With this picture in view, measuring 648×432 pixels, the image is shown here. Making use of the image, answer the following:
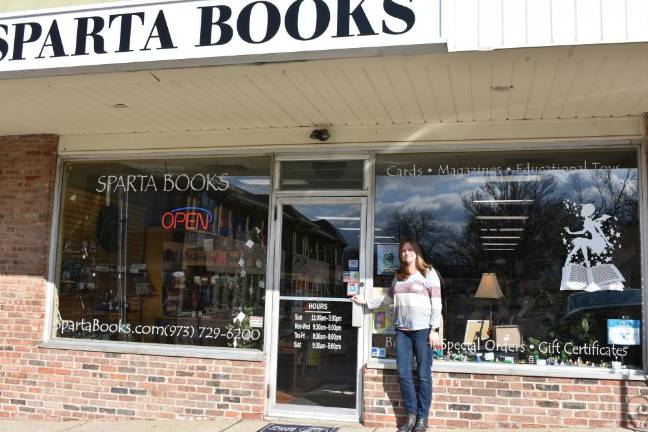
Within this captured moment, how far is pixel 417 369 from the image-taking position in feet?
19.2

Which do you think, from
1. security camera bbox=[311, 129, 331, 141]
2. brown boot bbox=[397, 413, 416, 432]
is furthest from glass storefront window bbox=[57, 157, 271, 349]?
brown boot bbox=[397, 413, 416, 432]

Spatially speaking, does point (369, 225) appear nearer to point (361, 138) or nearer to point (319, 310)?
point (361, 138)

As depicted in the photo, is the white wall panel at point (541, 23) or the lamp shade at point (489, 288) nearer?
the white wall panel at point (541, 23)

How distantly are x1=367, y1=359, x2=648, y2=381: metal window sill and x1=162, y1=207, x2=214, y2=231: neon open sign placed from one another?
2391 millimetres

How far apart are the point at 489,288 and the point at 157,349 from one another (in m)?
3.50

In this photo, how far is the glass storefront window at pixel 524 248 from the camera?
232 inches

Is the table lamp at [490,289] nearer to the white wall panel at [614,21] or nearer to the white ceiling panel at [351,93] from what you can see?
the white ceiling panel at [351,93]

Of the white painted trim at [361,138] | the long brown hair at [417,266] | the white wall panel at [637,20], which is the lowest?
the long brown hair at [417,266]

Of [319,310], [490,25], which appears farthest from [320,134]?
[490,25]

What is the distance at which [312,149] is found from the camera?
21.6 feet

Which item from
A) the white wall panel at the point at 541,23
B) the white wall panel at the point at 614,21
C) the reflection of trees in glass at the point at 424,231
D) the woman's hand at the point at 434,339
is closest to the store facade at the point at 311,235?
the reflection of trees in glass at the point at 424,231

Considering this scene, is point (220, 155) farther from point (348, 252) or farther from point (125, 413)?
point (125, 413)

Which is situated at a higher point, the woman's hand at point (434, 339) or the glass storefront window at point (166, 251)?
the glass storefront window at point (166, 251)

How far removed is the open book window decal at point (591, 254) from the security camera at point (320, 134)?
8.14 ft
